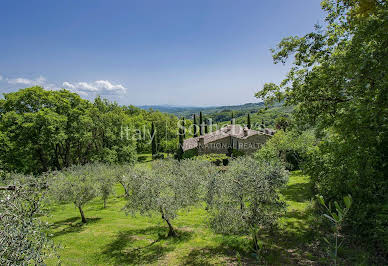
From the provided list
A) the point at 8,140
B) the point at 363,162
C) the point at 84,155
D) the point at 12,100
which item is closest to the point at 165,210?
the point at 363,162

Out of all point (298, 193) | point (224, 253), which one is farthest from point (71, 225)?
point (298, 193)

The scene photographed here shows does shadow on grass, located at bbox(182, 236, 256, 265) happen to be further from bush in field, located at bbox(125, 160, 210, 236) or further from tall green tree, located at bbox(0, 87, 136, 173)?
tall green tree, located at bbox(0, 87, 136, 173)

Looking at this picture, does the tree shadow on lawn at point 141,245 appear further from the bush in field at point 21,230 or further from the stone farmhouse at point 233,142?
the stone farmhouse at point 233,142

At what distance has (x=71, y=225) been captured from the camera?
18.1 meters

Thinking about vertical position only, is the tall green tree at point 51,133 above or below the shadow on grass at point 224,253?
above

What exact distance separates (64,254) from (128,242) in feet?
12.5

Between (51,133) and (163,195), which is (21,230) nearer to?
(163,195)

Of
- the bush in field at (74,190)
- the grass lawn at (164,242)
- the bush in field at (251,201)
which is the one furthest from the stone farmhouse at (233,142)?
the bush in field at (251,201)

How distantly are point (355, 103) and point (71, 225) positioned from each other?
21894 millimetres

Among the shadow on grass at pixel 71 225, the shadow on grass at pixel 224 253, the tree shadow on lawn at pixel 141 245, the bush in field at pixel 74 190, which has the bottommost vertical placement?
the shadow on grass at pixel 71 225

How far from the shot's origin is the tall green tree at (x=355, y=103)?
7.20 m

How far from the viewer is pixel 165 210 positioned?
13.7 metres

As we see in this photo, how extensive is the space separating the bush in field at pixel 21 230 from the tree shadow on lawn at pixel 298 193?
64.8 ft

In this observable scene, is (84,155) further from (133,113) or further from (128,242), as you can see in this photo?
(133,113)
